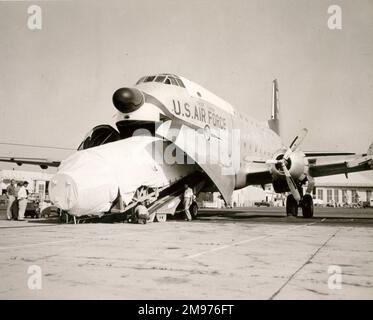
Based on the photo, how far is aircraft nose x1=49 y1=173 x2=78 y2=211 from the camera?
12.9m

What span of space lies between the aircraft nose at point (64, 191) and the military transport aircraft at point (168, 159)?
3 centimetres

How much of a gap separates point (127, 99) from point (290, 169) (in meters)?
8.64

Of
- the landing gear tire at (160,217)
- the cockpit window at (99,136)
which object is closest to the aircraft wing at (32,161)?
the cockpit window at (99,136)

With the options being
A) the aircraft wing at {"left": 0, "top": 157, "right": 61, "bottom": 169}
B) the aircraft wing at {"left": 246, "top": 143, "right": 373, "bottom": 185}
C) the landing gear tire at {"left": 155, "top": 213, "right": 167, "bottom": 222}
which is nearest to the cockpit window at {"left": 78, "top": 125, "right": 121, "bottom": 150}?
the landing gear tire at {"left": 155, "top": 213, "right": 167, "bottom": 222}

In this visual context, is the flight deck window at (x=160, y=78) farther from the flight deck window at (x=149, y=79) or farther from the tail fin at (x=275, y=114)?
the tail fin at (x=275, y=114)

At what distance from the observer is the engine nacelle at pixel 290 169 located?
63.7 ft

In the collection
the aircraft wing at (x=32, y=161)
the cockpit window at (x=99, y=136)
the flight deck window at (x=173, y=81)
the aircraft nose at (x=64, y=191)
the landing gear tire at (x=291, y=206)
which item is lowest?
the landing gear tire at (x=291, y=206)

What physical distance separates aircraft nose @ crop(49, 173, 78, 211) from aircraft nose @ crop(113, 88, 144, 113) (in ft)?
13.8

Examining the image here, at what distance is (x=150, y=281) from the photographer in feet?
16.1

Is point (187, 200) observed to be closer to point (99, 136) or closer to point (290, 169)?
point (99, 136)

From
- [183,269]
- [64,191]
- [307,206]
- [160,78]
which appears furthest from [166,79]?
[183,269]

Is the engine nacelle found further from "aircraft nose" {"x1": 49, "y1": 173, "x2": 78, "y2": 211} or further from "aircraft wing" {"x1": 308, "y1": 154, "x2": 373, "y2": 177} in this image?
"aircraft nose" {"x1": 49, "y1": 173, "x2": 78, "y2": 211}
